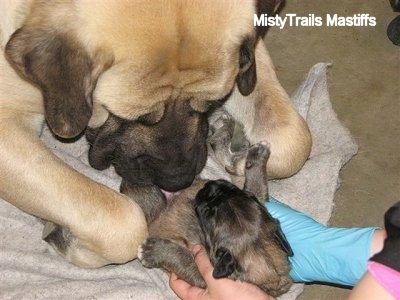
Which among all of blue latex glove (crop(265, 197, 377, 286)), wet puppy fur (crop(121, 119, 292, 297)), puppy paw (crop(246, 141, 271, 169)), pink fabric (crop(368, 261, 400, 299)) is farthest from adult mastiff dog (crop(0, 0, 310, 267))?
pink fabric (crop(368, 261, 400, 299))

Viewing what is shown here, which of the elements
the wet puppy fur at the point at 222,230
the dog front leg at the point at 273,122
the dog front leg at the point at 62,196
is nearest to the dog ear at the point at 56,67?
the dog front leg at the point at 62,196

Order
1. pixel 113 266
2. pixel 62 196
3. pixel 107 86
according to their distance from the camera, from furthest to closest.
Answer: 1. pixel 113 266
2. pixel 62 196
3. pixel 107 86

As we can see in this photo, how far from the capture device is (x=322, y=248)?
7.02 ft

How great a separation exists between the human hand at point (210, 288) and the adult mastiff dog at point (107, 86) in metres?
0.15

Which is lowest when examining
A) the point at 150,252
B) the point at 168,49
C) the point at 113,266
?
the point at 113,266

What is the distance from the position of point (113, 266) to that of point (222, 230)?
34cm

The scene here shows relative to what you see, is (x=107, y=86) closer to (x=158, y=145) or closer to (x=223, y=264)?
(x=158, y=145)

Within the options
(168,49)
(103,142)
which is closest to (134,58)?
(168,49)

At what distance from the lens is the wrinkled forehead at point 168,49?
1.65m

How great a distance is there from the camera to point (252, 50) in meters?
1.89

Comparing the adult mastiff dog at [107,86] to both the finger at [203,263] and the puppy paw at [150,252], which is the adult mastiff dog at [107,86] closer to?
the puppy paw at [150,252]

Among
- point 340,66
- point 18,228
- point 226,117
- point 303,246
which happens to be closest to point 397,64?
point 340,66

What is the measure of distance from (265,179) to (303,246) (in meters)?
0.21

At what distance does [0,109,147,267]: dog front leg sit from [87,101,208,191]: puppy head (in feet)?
0.29
